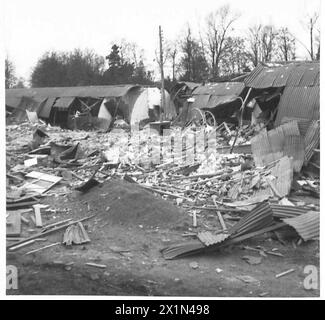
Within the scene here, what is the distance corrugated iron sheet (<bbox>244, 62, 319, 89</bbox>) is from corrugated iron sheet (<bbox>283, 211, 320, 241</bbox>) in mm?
9545

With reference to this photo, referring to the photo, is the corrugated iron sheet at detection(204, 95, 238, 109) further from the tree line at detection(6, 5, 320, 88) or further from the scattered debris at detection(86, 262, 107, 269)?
the scattered debris at detection(86, 262, 107, 269)

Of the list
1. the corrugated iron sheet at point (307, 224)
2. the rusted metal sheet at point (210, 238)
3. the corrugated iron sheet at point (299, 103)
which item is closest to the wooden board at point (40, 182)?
the rusted metal sheet at point (210, 238)

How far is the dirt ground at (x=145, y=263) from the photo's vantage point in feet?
17.5

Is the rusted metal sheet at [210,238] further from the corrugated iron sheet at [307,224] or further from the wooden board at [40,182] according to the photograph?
the wooden board at [40,182]

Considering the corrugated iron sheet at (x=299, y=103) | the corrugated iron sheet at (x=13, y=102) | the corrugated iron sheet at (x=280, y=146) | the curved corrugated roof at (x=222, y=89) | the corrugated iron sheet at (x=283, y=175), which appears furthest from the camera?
the corrugated iron sheet at (x=13, y=102)

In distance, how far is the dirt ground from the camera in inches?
210

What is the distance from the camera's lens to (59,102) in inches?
1038

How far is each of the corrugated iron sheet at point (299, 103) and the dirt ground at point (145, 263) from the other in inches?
302

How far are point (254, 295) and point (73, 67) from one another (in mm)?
23819

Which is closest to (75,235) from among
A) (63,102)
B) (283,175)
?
(283,175)

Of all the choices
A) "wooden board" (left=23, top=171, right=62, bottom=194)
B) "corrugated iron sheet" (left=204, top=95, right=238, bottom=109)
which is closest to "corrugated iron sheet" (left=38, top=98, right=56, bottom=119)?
"corrugated iron sheet" (left=204, top=95, right=238, bottom=109)

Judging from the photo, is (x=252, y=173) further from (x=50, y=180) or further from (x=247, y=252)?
(x=50, y=180)
